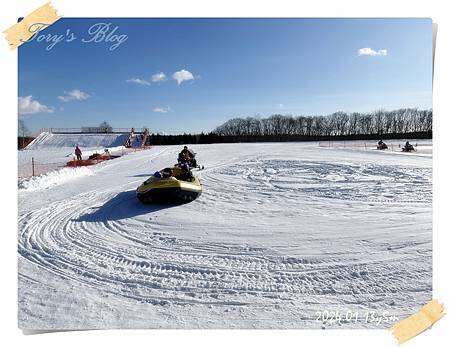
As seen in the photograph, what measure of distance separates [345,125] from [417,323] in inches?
150

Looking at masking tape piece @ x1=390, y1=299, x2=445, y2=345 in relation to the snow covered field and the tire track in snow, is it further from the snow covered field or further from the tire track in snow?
the tire track in snow

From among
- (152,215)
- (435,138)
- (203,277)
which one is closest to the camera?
(435,138)

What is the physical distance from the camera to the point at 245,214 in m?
5.71

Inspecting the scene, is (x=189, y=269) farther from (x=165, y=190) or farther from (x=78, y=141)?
(x=78, y=141)

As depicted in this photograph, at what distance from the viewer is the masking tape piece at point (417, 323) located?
2.88m

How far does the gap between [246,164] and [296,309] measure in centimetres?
869

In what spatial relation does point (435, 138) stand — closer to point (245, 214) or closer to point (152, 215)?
point (245, 214)

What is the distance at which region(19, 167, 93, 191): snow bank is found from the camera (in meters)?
7.26

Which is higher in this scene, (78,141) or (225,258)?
(78,141)

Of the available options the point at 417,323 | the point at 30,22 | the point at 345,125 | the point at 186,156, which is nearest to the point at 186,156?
the point at 186,156

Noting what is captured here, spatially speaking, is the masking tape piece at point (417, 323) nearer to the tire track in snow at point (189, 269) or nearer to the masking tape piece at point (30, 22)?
the tire track in snow at point (189, 269)

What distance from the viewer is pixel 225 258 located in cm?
391

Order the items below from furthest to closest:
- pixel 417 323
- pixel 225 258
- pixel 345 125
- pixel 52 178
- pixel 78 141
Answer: pixel 78 141, pixel 52 178, pixel 345 125, pixel 225 258, pixel 417 323
